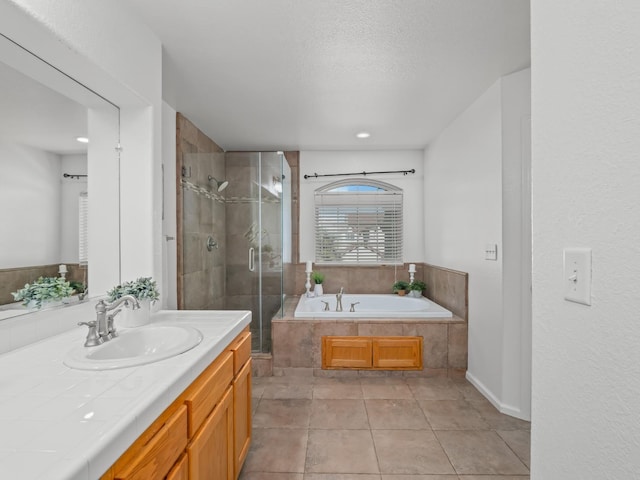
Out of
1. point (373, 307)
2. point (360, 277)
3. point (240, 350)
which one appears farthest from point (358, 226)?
point (240, 350)

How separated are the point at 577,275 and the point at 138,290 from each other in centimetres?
171

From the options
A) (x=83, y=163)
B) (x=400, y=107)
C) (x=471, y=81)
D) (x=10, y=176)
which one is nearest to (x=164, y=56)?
(x=83, y=163)

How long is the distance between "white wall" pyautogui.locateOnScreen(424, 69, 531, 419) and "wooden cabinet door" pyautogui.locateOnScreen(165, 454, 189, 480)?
2250 mm

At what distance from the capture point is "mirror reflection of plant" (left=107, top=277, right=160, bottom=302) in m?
1.61

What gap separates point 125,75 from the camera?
167cm

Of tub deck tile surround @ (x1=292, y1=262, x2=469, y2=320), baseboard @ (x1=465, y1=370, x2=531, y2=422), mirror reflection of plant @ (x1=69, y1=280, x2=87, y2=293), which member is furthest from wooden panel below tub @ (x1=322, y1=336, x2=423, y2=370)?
mirror reflection of plant @ (x1=69, y1=280, x2=87, y2=293)

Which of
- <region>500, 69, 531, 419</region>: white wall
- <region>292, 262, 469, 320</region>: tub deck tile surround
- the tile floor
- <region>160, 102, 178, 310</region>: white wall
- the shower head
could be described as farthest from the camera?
<region>292, 262, 469, 320</region>: tub deck tile surround

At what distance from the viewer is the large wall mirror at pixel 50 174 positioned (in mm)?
1292

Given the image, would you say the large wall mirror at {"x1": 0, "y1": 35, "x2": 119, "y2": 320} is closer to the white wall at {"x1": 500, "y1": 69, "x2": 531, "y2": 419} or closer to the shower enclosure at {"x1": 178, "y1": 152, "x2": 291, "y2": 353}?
the shower enclosure at {"x1": 178, "y1": 152, "x2": 291, "y2": 353}

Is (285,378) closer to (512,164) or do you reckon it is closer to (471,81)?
(512,164)

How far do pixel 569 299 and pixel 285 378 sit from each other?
2.86 metres

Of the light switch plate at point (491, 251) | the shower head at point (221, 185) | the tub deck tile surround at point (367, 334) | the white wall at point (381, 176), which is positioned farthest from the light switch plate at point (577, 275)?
the white wall at point (381, 176)

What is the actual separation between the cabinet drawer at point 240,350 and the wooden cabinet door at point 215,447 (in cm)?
14

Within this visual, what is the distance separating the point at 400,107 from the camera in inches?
118
